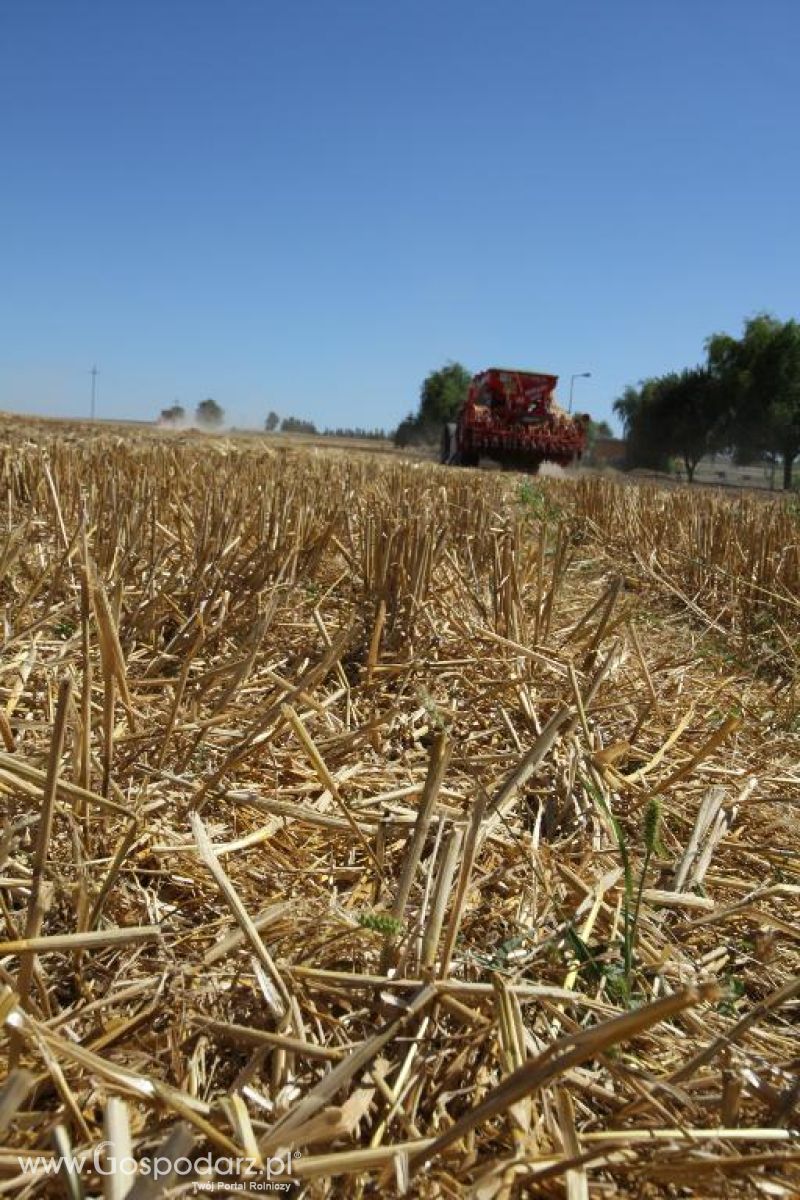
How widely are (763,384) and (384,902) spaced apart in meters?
44.8

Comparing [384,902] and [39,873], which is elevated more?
[39,873]

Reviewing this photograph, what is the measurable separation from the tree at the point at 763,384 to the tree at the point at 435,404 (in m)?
20.5

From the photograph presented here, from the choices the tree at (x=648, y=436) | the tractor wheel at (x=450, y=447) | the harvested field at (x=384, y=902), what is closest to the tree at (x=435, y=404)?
the tree at (x=648, y=436)

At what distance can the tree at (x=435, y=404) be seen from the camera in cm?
6219

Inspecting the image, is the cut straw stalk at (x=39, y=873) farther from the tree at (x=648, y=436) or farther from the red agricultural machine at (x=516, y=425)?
the tree at (x=648, y=436)

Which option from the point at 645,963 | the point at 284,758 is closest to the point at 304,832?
the point at 284,758

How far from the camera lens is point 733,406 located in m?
43.9

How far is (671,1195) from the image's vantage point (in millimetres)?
1127

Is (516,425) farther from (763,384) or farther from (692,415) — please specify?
(692,415)

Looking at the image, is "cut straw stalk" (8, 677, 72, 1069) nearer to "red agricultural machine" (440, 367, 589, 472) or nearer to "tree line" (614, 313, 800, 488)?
"red agricultural machine" (440, 367, 589, 472)

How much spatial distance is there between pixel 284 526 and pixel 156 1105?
8.40 feet

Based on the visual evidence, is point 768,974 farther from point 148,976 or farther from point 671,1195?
point 148,976

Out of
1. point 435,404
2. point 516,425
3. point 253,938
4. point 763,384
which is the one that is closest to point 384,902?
Result: point 253,938

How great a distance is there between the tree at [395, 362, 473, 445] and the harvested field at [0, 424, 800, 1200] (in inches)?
2362
